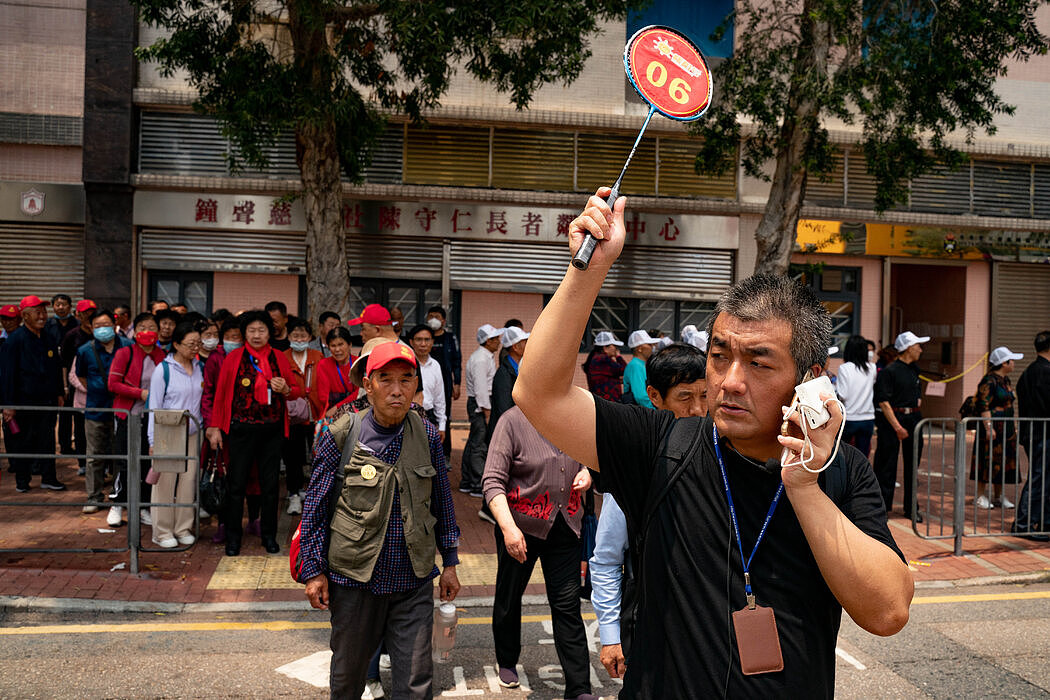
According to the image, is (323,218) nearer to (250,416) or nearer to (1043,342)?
(250,416)

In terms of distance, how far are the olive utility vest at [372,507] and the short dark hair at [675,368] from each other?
3.83 ft

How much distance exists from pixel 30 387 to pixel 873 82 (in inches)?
399

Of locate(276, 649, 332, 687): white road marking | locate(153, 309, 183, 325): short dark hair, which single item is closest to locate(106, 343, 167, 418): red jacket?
locate(153, 309, 183, 325): short dark hair

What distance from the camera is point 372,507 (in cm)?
→ 404

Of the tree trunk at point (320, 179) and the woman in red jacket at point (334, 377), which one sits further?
the tree trunk at point (320, 179)

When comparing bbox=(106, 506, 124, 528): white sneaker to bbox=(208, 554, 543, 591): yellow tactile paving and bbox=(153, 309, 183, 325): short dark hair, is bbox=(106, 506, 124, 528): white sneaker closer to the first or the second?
bbox=(208, 554, 543, 591): yellow tactile paving

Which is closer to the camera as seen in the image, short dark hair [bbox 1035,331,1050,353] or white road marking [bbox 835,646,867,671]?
white road marking [bbox 835,646,867,671]

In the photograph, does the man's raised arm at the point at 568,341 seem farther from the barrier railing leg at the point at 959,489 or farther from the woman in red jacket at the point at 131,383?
the barrier railing leg at the point at 959,489

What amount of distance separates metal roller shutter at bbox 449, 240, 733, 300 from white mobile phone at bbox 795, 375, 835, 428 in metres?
14.2

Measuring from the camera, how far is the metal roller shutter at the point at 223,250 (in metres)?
15.5

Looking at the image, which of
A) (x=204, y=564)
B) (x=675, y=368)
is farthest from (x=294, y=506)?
(x=675, y=368)

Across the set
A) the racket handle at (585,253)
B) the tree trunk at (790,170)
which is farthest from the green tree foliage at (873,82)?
the racket handle at (585,253)

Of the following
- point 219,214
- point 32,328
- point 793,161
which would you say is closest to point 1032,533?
point 793,161

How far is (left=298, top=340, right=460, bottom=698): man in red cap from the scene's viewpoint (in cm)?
398
